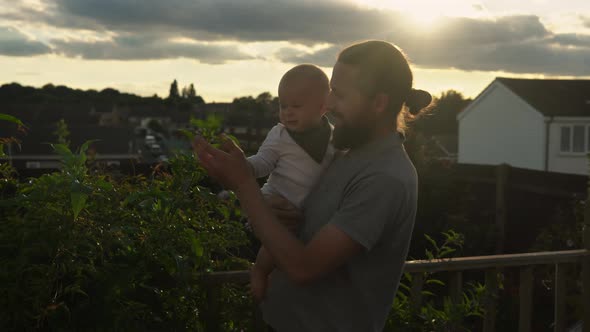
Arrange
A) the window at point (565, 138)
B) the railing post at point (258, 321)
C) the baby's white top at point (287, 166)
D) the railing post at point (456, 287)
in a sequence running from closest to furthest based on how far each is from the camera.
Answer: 1. the baby's white top at point (287, 166)
2. the railing post at point (258, 321)
3. the railing post at point (456, 287)
4. the window at point (565, 138)

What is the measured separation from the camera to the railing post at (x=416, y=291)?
3133 millimetres

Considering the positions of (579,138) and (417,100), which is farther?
(579,138)

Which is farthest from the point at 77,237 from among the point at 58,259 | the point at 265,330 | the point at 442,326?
the point at 442,326

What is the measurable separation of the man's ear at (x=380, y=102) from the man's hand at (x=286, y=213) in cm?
41

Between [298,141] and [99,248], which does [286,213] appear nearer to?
[298,141]

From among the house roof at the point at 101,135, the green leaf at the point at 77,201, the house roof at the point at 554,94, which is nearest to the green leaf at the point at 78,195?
the green leaf at the point at 77,201

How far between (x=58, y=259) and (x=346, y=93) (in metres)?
0.88

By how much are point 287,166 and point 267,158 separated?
0.08m

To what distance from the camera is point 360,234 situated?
1.73 m

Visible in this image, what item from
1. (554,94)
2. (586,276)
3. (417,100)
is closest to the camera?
(417,100)

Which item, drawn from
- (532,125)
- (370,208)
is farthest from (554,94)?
(370,208)

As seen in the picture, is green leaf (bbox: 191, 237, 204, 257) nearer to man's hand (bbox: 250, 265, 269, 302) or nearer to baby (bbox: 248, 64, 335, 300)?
man's hand (bbox: 250, 265, 269, 302)

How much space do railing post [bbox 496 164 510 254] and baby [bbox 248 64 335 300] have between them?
870 cm

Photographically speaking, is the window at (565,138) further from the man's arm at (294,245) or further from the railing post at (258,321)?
the man's arm at (294,245)
